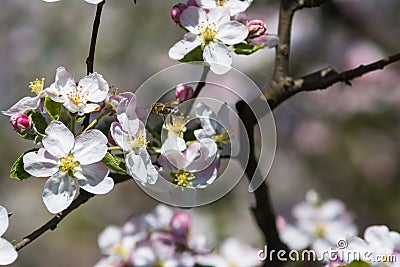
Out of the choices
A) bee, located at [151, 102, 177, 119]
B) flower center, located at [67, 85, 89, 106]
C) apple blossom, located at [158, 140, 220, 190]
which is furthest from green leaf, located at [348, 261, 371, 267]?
flower center, located at [67, 85, 89, 106]

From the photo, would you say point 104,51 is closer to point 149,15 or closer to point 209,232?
point 149,15

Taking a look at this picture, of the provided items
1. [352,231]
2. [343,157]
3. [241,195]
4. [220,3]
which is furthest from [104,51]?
[220,3]

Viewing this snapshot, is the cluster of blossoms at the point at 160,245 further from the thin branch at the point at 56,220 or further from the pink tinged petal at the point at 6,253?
the pink tinged petal at the point at 6,253

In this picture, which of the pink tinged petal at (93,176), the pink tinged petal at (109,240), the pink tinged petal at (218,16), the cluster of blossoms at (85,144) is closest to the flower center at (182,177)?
the cluster of blossoms at (85,144)

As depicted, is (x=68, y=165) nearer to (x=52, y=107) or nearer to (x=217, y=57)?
(x=52, y=107)

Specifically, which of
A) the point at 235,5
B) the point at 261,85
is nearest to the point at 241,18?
the point at 235,5

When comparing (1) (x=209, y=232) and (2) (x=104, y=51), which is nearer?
(1) (x=209, y=232)
